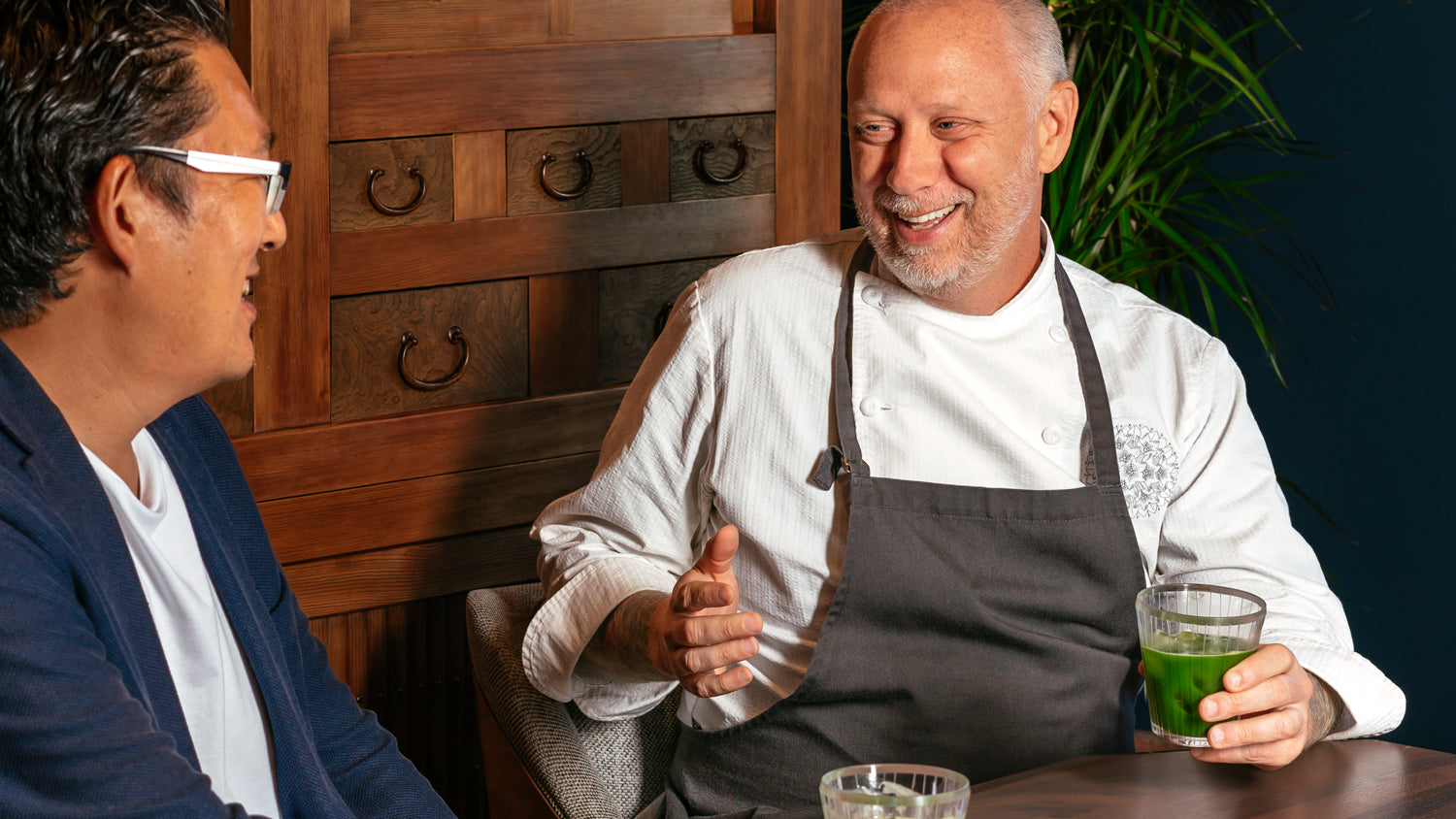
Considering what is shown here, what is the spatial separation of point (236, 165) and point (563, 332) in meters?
1.03

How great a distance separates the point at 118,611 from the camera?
3.56 ft

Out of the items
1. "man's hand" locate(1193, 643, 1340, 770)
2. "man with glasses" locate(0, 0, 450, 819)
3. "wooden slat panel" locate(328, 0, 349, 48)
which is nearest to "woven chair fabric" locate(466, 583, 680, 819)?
"man with glasses" locate(0, 0, 450, 819)

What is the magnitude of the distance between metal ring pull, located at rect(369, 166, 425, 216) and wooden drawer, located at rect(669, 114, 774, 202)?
42 cm

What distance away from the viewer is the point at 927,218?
1.64m

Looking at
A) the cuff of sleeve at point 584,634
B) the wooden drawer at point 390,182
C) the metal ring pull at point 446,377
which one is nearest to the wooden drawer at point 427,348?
the metal ring pull at point 446,377

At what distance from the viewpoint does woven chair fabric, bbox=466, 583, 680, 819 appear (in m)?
1.54

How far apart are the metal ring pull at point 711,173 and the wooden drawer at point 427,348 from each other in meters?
0.35

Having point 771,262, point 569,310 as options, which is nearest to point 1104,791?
point 771,262

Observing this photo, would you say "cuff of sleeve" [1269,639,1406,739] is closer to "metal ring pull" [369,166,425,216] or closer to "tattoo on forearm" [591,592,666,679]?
"tattoo on forearm" [591,592,666,679]

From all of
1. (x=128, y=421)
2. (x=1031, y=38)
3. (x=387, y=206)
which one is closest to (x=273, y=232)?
(x=128, y=421)

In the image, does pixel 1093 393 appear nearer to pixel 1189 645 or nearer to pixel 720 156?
pixel 1189 645

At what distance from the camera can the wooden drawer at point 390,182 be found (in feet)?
6.36

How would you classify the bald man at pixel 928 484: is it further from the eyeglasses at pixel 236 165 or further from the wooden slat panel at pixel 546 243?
the eyeglasses at pixel 236 165

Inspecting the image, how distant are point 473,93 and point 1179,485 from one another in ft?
3.72
